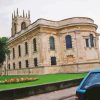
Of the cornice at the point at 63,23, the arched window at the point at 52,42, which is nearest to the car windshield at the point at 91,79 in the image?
the cornice at the point at 63,23

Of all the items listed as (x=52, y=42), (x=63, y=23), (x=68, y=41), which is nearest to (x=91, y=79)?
(x=68, y=41)

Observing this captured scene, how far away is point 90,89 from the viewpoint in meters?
3.67

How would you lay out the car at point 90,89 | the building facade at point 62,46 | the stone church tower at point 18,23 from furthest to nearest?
the stone church tower at point 18,23 → the building facade at point 62,46 → the car at point 90,89

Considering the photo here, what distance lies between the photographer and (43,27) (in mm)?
36625

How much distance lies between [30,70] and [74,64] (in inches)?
367

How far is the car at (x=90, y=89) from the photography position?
141 inches

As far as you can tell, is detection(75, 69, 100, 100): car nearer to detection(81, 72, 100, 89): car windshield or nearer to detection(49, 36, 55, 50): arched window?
detection(81, 72, 100, 89): car windshield

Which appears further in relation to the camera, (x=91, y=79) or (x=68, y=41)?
(x=68, y=41)

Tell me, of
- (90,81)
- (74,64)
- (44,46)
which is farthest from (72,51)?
(90,81)

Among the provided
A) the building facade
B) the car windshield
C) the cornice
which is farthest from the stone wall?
the car windshield

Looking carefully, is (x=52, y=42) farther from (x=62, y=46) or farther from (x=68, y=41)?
(x=68, y=41)

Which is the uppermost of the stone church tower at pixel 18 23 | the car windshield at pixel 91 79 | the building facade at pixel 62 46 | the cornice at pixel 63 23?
the stone church tower at pixel 18 23

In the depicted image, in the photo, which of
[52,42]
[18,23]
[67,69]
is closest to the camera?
[67,69]

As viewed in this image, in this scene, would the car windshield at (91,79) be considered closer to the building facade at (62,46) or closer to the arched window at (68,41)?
the building facade at (62,46)
